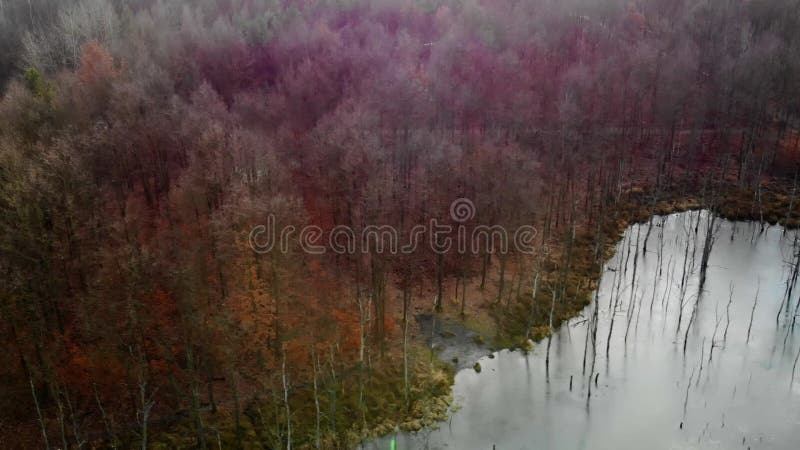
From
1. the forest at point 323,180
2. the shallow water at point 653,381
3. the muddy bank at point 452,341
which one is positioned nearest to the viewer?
the forest at point 323,180

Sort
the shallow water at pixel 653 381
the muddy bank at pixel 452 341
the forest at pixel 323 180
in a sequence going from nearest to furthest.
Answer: the forest at pixel 323 180, the shallow water at pixel 653 381, the muddy bank at pixel 452 341

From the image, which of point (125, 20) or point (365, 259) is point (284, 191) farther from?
point (125, 20)

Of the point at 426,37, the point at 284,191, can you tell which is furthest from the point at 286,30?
the point at 284,191

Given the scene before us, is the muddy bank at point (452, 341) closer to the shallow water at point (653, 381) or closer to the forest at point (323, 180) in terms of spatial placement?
the forest at point (323, 180)

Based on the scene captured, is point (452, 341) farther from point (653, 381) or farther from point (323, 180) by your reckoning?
point (323, 180)

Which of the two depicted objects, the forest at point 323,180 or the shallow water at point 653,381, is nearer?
the forest at point 323,180

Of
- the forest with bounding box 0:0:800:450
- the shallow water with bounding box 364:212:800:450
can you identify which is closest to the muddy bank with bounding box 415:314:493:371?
the forest with bounding box 0:0:800:450

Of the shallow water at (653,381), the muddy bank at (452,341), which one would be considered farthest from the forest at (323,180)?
the shallow water at (653,381)

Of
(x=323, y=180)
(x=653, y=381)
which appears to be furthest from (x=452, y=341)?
(x=323, y=180)
